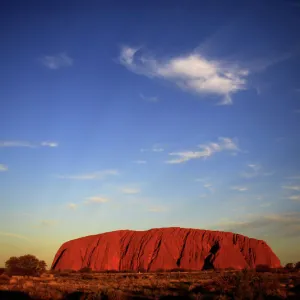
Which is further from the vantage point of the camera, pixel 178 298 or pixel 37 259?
pixel 37 259

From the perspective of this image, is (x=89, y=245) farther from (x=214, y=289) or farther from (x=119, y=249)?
(x=214, y=289)

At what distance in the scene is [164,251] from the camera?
6925cm

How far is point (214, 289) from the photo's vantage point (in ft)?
55.1

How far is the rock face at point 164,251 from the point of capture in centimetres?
6507

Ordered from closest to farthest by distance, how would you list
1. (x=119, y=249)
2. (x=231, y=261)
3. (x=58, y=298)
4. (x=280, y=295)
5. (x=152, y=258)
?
(x=280, y=295) < (x=58, y=298) < (x=231, y=261) < (x=152, y=258) < (x=119, y=249)

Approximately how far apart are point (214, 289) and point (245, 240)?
196ft

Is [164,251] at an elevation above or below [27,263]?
above

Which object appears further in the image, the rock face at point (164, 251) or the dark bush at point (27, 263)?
the rock face at point (164, 251)

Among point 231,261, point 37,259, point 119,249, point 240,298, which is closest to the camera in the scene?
point 240,298

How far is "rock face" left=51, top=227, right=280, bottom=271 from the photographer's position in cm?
6507

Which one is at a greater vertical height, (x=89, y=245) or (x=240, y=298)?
(x=89, y=245)

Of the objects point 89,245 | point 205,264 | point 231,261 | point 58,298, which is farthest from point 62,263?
point 58,298

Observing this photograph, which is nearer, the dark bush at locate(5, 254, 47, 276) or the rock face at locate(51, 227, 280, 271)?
the dark bush at locate(5, 254, 47, 276)

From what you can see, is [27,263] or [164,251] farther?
[164,251]
